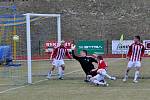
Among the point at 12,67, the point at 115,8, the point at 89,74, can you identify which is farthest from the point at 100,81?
the point at 115,8

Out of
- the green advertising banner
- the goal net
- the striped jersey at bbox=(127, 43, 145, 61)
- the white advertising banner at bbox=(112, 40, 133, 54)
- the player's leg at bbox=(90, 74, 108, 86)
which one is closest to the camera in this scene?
the player's leg at bbox=(90, 74, 108, 86)

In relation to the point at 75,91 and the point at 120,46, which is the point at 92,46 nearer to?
the point at 120,46

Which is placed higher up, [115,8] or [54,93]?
[115,8]

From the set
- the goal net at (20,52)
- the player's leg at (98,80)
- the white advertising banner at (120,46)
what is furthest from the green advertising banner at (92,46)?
the player's leg at (98,80)

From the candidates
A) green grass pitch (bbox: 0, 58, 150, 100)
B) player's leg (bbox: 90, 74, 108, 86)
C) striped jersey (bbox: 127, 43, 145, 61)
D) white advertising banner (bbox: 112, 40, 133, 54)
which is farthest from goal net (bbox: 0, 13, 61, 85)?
white advertising banner (bbox: 112, 40, 133, 54)

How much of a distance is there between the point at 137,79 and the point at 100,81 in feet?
8.09

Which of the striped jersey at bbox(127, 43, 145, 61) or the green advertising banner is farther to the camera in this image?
the green advertising banner

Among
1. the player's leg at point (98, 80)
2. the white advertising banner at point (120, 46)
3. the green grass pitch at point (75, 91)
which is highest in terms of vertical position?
the white advertising banner at point (120, 46)

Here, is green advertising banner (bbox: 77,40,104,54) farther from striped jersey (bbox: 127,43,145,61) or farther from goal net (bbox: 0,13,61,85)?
striped jersey (bbox: 127,43,145,61)

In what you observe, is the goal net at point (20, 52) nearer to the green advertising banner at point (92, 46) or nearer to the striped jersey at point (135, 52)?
the green advertising banner at point (92, 46)

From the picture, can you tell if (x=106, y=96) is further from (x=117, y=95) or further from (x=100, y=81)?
(x=100, y=81)

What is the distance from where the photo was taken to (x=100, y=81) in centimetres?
1981

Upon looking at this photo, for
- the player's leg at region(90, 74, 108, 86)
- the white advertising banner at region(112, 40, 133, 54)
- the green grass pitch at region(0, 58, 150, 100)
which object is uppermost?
the white advertising banner at region(112, 40, 133, 54)

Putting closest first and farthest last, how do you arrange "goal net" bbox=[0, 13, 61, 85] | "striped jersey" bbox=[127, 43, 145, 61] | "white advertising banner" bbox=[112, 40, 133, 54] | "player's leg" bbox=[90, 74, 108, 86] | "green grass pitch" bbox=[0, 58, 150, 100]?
"green grass pitch" bbox=[0, 58, 150, 100] < "player's leg" bbox=[90, 74, 108, 86] < "striped jersey" bbox=[127, 43, 145, 61] < "goal net" bbox=[0, 13, 61, 85] < "white advertising banner" bbox=[112, 40, 133, 54]
